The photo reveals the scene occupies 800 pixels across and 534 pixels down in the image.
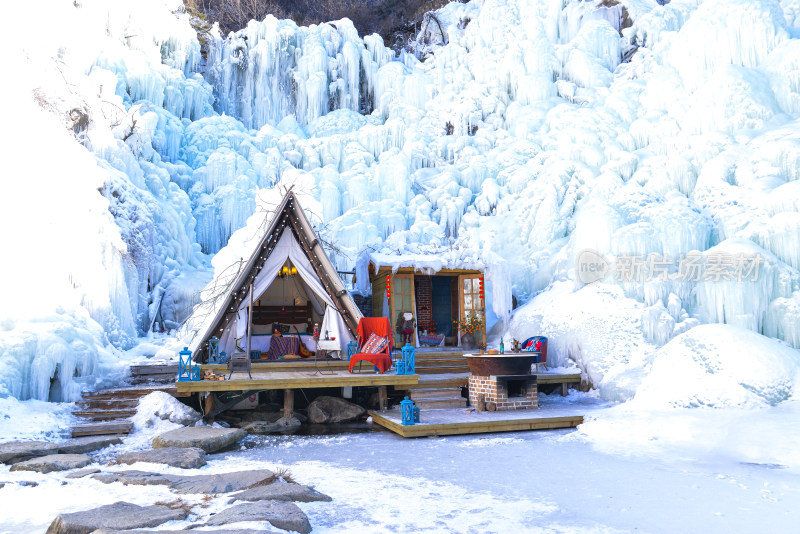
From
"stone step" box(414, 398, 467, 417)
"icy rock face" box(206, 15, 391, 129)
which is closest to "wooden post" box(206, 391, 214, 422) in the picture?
"stone step" box(414, 398, 467, 417)

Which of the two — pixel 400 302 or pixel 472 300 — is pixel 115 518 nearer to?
pixel 400 302

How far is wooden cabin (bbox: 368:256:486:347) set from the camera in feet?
41.8

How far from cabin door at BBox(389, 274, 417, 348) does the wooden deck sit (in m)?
3.46

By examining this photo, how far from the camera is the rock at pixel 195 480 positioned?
4422 mm

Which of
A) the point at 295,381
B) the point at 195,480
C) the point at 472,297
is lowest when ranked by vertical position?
the point at 195,480

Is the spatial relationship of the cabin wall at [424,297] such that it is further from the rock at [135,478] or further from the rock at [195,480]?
the rock at [135,478]

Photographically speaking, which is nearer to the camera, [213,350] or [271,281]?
[213,350]

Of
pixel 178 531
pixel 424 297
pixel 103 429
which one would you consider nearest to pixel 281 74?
pixel 424 297

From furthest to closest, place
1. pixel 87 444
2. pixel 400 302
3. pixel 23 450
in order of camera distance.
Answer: pixel 400 302
pixel 87 444
pixel 23 450

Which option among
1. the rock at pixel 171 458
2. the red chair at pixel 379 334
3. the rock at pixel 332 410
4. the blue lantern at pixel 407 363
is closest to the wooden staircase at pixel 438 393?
the blue lantern at pixel 407 363

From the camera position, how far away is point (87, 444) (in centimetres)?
628

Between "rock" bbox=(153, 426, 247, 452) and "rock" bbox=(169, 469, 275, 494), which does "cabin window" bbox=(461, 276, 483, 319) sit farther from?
"rock" bbox=(169, 469, 275, 494)

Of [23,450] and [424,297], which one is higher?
[424,297]

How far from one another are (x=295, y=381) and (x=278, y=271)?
260 cm
